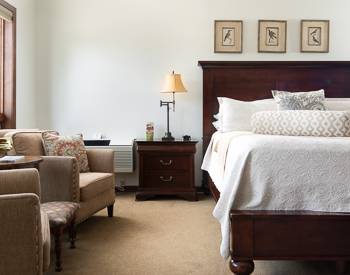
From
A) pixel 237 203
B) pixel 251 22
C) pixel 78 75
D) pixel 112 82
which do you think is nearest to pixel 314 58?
pixel 251 22

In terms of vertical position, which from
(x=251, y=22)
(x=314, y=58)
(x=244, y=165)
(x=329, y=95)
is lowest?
(x=244, y=165)

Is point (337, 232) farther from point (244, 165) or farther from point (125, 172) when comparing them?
point (125, 172)

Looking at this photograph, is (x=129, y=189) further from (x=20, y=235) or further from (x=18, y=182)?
(x=20, y=235)

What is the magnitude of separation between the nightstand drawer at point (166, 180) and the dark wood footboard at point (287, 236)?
225 cm

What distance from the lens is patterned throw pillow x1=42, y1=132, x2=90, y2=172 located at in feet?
9.80

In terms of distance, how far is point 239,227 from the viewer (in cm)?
183

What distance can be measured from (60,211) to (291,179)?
4.45 ft

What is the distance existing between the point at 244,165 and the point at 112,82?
2.93 metres

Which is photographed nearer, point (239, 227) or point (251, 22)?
point (239, 227)

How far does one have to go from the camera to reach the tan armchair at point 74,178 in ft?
8.50

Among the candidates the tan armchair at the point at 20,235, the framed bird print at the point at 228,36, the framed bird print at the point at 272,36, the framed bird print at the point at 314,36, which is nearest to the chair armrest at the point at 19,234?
the tan armchair at the point at 20,235

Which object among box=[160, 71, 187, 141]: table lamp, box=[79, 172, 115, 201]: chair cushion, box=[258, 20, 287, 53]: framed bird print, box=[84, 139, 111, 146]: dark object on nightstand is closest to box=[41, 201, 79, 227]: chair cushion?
box=[79, 172, 115, 201]: chair cushion

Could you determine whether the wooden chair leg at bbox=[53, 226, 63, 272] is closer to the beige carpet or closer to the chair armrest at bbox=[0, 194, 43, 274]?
the beige carpet

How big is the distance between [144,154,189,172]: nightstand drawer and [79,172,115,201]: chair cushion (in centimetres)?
86
